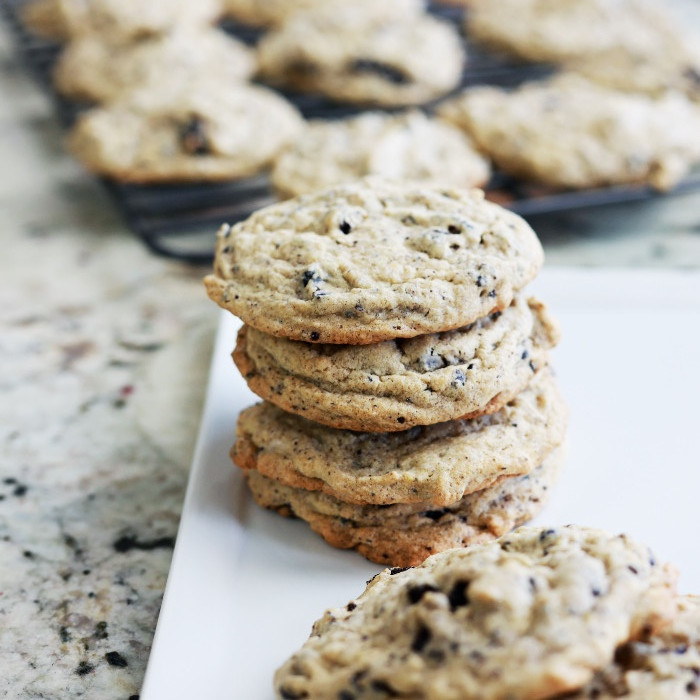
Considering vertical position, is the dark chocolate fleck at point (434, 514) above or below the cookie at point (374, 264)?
below

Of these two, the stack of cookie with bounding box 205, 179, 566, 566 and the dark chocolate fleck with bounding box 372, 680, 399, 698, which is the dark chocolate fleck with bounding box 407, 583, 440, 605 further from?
the stack of cookie with bounding box 205, 179, 566, 566

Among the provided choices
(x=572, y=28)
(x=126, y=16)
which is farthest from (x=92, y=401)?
(x=572, y=28)

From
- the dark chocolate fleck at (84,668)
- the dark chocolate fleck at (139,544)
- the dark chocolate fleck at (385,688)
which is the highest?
the dark chocolate fleck at (385,688)

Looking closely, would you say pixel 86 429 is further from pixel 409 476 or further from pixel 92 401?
pixel 409 476

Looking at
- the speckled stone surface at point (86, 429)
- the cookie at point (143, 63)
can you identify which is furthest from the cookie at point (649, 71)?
the speckled stone surface at point (86, 429)

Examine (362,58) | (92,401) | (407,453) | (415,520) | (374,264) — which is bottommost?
(92,401)

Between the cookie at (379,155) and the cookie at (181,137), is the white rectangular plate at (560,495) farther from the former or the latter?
the cookie at (181,137)
